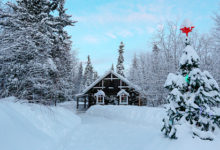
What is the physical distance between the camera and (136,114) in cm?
1581

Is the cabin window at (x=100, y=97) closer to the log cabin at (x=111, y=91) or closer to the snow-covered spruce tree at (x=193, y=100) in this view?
the log cabin at (x=111, y=91)

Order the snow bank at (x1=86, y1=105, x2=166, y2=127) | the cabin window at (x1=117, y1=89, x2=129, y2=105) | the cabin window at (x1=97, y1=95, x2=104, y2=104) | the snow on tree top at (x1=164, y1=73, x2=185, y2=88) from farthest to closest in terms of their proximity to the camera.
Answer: the cabin window at (x1=97, y1=95, x2=104, y2=104), the cabin window at (x1=117, y1=89, x2=129, y2=105), the snow bank at (x1=86, y1=105, x2=166, y2=127), the snow on tree top at (x1=164, y1=73, x2=185, y2=88)

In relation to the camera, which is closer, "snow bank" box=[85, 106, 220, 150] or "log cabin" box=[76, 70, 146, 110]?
"snow bank" box=[85, 106, 220, 150]

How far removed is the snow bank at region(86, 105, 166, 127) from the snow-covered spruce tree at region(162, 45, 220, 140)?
7.42 m

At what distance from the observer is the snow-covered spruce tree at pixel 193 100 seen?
4.93 m

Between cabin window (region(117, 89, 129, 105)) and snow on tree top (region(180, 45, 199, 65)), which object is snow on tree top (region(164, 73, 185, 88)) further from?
cabin window (region(117, 89, 129, 105))

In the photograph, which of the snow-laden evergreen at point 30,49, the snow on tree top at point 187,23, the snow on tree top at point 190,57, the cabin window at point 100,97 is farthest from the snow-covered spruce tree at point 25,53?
the cabin window at point 100,97

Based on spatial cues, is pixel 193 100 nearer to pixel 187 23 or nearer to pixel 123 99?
pixel 187 23

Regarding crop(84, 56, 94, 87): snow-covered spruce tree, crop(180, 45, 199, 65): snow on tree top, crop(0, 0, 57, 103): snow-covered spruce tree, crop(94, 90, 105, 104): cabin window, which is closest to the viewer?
crop(180, 45, 199, 65): snow on tree top

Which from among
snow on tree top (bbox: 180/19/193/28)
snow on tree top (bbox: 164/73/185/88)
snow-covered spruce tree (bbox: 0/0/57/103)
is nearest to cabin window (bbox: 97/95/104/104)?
snow-covered spruce tree (bbox: 0/0/57/103)

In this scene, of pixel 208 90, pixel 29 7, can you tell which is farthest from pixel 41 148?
pixel 29 7

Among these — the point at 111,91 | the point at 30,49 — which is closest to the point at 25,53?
the point at 30,49

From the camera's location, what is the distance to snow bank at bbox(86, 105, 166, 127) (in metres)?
13.3

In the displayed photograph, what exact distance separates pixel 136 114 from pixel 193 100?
11.0 meters
